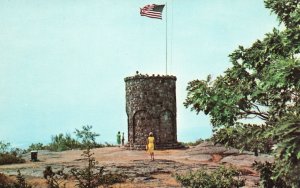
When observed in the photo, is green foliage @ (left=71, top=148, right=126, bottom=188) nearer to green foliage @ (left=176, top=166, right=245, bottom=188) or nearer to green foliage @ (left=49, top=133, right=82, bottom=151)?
green foliage @ (left=176, top=166, right=245, bottom=188)

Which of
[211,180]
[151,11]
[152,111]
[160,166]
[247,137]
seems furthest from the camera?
[152,111]

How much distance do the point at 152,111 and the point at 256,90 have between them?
22.3 metres

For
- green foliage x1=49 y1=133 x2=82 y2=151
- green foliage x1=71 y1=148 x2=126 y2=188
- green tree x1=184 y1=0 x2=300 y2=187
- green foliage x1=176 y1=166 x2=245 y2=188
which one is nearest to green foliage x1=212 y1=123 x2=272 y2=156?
green tree x1=184 y1=0 x2=300 y2=187

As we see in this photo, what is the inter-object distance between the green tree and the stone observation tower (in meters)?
20.7

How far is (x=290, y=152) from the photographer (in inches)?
313

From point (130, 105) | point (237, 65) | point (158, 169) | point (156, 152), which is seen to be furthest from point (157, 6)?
point (237, 65)

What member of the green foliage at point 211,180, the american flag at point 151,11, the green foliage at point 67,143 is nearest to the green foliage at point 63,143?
the green foliage at point 67,143

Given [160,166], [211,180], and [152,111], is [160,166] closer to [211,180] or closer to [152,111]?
[211,180]

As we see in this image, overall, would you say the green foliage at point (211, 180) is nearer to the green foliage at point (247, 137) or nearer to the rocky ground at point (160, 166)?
the rocky ground at point (160, 166)

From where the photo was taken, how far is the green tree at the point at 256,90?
9430 millimetres

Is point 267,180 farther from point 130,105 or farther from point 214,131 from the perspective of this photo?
point 130,105

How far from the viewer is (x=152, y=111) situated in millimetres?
32250

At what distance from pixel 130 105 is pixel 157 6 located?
790 cm

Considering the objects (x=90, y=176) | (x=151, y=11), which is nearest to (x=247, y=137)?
(x=90, y=176)
